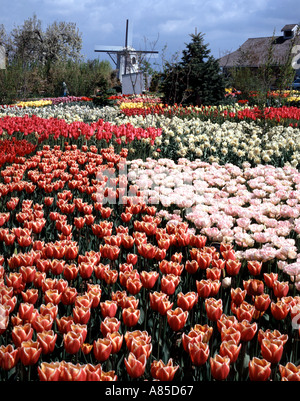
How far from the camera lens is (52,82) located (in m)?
32.7

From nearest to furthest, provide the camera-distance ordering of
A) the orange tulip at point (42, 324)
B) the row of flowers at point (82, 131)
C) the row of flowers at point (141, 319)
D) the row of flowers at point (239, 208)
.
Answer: the row of flowers at point (141, 319)
the orange tulip at point (42, 324)
the row of flowers at point (239, 208)
the row of flowers at point (82, 131)

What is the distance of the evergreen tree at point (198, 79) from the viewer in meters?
17.2

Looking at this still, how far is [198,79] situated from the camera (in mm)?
17250

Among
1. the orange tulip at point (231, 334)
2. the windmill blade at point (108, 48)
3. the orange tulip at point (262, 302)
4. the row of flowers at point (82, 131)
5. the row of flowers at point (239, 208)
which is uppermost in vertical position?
the windmill blade at point (108, 48)

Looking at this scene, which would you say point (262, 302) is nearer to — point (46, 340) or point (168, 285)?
point (168, 285)

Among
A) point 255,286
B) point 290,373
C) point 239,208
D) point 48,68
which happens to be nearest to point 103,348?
point 290,373

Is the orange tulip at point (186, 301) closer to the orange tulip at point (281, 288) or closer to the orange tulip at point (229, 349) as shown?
the orange tulip at point (229, 349)

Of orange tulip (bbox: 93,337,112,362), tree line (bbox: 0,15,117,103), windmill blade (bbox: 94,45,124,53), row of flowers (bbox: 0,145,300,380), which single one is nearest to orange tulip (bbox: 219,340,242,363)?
row of flowers (bbox: 0,145,300,380)

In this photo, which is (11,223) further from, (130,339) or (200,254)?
(130,339)

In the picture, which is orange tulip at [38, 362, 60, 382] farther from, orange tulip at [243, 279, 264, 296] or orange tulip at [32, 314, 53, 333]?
orange tulip at [243, 279, 264, 296]

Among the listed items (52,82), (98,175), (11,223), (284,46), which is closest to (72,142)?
(98,175)

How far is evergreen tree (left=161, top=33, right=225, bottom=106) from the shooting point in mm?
17219

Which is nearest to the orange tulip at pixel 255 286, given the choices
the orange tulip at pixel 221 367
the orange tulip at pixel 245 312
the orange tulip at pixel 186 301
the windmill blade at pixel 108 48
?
the orange tulip at pixel 245 312
